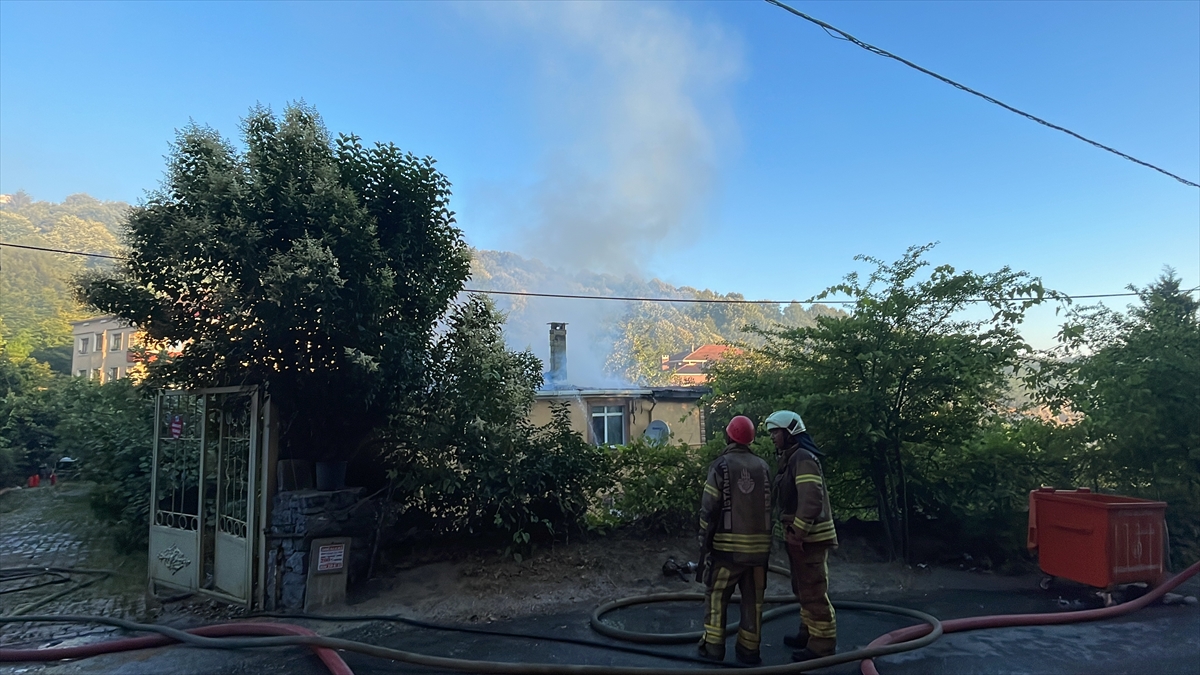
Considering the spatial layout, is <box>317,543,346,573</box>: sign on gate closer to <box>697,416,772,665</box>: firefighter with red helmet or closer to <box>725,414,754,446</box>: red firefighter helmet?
<box>697,416,772,665</box>: firefighter with red helmet

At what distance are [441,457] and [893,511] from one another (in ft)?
17.9

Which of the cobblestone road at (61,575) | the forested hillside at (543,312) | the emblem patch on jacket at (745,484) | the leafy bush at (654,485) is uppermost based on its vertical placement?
the forested hillside at (543,312)

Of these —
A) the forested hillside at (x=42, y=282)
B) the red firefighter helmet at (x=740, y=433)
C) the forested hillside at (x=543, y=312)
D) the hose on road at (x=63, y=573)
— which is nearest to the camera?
the red firefighter helmet at (x=740, y=433)

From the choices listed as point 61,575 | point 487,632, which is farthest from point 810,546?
point 61,575

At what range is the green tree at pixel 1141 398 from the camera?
7.54 metres

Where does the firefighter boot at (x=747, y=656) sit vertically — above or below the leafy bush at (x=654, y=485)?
below

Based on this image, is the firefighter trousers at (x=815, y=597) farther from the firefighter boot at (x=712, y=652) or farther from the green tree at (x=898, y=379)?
the green tree at (x=898, y=379)

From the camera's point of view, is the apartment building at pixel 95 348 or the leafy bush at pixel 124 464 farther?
the apartment building at pixel 95 348

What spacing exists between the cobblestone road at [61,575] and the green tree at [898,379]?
716 cm

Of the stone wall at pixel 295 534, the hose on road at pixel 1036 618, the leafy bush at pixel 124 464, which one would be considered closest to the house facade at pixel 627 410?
the leafy bush at pixel 124 464

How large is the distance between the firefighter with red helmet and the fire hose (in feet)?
1.25

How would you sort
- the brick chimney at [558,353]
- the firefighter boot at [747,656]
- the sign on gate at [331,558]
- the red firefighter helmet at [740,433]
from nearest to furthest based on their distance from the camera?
the firefighter boot at [747,656] → the red firefighter helmet at [740,433] → the sign on gate at [331,558] → the brick chimney at [558,353]

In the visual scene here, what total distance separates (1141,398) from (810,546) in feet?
17.1

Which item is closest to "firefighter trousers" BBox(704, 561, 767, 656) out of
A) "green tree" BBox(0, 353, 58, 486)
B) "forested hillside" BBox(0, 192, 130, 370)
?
"forested hillside" BBox(0, 192, 130, 370)
